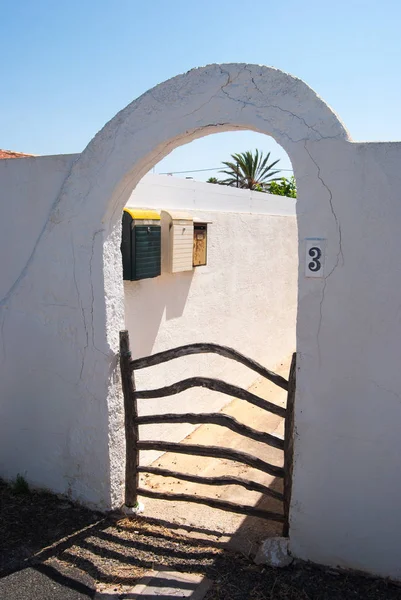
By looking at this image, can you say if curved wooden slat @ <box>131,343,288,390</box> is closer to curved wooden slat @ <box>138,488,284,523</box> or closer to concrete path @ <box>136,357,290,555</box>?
curved wooden slat @ <box>138,488,284,523</box>

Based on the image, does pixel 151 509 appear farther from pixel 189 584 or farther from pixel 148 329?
pixel 148 329

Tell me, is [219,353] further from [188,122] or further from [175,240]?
[175,240]

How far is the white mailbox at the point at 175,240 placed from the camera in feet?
16.6

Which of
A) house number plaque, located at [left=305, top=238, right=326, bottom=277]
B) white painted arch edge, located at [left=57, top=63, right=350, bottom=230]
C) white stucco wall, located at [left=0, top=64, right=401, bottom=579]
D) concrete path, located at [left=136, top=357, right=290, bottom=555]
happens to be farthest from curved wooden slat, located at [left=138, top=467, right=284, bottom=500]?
white painted arch edge, located at [left=57, top=63, right=350, bottom=230]

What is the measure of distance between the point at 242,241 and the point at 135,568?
170 inches

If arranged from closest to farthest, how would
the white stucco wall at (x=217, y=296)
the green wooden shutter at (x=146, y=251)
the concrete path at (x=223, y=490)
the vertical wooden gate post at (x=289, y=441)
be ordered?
the vertical wooden gate post at (x=289, y=441) → the concrete path at (x=223, y=490) → the green wooden shutter at (x=146, y=251) → the white stucco wall at (x=217, y=296)

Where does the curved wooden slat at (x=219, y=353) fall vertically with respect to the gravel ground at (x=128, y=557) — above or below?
above

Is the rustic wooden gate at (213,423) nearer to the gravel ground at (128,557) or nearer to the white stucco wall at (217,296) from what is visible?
the gravel ground at (128,557)

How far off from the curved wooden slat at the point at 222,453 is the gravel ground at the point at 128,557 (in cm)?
58

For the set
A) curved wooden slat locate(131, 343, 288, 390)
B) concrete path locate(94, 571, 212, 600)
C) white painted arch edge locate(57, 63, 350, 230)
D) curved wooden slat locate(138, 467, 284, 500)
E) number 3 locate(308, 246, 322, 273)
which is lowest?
concrete path locate(94, 571, 212, 600)

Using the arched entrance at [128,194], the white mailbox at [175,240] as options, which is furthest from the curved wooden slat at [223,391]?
the white mailbox at [175,240]

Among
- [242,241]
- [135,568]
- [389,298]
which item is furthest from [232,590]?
[242,241]

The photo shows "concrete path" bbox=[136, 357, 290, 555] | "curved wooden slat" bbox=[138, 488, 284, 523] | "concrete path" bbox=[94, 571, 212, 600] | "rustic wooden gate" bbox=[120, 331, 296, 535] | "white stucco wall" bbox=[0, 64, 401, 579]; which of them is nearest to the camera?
"white stucco wall" bbox=[0, 64, 401, 579]

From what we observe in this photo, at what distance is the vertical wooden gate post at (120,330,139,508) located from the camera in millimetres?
4008
